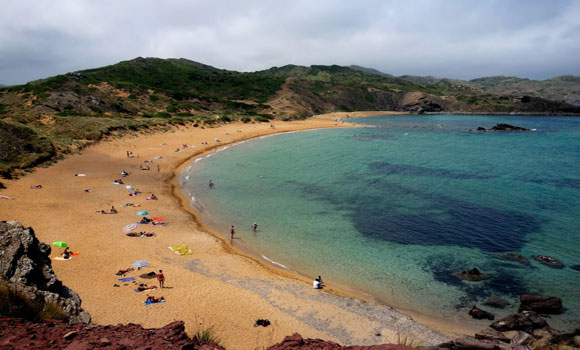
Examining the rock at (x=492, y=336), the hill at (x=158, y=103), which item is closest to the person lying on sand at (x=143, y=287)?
the rock at (x=492, y=336)

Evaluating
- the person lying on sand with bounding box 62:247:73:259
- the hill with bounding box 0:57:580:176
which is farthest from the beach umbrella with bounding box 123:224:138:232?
the hill with bounding box 0:57:580:176

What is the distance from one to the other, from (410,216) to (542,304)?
1497 cm

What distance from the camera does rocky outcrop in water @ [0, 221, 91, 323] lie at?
32.0 feet

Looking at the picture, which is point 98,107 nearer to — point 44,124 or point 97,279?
point 44,124

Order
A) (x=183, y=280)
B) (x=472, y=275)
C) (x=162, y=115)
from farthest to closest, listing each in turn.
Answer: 1. (x=162, y=115)
2. (x=472, y=275)
3. (x=183, y=280)

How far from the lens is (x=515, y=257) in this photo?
2464 centimetres

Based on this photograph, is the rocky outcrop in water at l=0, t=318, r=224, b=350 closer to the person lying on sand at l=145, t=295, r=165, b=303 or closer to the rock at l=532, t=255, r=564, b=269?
the person lying on sand at l=145, t=295, r=165, b=303

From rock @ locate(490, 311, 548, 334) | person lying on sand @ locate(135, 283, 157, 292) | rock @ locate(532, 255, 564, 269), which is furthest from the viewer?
rock @ locate(532, 255, 564, 269)

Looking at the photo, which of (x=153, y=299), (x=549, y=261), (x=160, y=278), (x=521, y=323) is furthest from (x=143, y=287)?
(x=549, y=261)

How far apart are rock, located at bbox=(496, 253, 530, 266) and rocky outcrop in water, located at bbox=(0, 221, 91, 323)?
1078 inches

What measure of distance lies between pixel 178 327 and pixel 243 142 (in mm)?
70672

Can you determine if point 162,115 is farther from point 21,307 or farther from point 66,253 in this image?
point 21,307

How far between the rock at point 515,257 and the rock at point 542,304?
5437 millimetres

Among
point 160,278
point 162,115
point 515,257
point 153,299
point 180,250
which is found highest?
point 162,115
